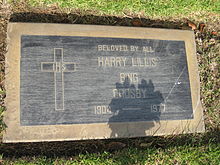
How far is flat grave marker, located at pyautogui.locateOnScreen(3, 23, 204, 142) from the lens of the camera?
8.95ft

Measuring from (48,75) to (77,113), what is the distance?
0.51 metres

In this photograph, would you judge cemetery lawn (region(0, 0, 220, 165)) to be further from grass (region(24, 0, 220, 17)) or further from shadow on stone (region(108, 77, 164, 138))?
shadow on stone (region(108, 77, 164, 138))

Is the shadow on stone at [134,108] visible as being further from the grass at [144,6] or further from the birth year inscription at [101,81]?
the grass at [144,6]

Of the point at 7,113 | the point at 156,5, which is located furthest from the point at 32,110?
the point at 156,5

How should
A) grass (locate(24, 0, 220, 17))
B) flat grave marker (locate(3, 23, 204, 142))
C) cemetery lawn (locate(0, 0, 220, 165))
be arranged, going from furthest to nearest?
grass (locate(24, 0, 220, 17)), cemetery lawn (locate(0, 0, 220, 165)), flat grave marker (locate(3, 23, 204, 142))

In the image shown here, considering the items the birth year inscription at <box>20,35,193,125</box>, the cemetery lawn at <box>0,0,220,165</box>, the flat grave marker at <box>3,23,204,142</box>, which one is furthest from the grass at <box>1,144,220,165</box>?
the birth year inscription at <box>20,35,193,125</box>

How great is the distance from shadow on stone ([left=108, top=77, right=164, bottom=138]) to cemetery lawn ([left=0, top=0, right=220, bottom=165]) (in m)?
0.23

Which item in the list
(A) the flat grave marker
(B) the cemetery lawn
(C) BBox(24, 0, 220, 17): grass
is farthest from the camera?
(C) BBox(24, 0, 220, 17): grass

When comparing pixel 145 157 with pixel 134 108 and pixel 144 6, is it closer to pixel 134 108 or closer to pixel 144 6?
pixel 134 108

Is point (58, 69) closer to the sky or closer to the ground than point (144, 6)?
closer to the ground

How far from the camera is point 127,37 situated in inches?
123

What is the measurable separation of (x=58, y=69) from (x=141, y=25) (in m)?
1.27

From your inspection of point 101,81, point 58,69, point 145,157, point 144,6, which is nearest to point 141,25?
point 144,6

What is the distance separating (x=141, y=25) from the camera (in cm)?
340
